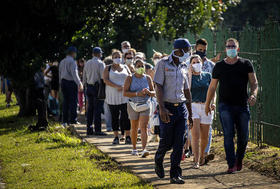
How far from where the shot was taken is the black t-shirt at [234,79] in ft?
28.2

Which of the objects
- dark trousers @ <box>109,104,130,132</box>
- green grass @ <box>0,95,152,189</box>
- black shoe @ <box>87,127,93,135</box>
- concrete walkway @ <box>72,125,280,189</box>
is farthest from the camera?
black shoe @ <box>87,127,93,135</box>

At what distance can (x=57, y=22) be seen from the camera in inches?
338

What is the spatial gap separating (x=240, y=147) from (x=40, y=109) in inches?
275

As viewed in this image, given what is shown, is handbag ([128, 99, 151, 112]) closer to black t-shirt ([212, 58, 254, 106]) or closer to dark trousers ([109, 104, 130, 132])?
dark trousers ([109, 104, 130, 132])

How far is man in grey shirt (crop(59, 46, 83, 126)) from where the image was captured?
14.8 meters

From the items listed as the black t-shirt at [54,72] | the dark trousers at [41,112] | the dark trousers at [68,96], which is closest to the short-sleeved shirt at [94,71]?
the dark trousers at [68,96]

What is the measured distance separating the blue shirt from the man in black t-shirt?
593 mm

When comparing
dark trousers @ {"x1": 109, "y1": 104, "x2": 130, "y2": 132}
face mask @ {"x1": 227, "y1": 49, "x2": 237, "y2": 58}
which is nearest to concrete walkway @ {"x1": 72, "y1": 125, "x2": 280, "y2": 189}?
dark trousers @ {"x1": 109, "y1": 104, "x2": 130, "y2": 132}

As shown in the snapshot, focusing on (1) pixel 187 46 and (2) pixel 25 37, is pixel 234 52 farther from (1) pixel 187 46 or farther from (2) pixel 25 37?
(2) pixel 25 37

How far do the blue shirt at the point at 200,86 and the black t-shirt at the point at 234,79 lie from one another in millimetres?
773

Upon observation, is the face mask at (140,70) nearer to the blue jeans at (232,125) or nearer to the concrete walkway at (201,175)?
the concrete walkway at (201,175)

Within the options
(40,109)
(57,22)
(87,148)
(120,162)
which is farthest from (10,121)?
(57,22)

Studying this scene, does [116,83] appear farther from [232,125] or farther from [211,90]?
[232,125]

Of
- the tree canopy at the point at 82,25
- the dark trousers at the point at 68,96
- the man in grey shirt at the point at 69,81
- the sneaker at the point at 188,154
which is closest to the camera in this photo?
the tree canopy at the point at 82,25
